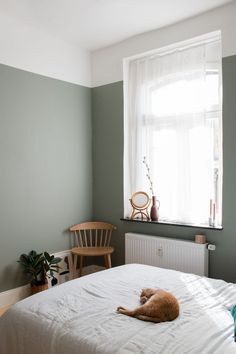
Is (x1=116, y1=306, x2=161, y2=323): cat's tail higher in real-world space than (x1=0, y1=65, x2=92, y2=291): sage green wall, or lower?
lower

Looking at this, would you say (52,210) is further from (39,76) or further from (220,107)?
(220,107)

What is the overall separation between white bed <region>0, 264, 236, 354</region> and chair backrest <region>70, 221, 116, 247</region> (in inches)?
62.9

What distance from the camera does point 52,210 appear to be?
3803 mm

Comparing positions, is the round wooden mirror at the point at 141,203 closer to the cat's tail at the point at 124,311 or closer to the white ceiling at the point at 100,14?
the white ceiling at the point at 100,14

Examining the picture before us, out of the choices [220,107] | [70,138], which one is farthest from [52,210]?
[220,107]

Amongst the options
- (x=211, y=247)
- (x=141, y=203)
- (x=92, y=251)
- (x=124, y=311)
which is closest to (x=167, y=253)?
(x=211, y=247)

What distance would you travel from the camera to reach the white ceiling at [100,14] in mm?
3031

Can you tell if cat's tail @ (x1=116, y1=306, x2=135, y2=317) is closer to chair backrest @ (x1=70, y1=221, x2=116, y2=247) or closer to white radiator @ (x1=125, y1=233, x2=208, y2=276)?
white radiator @ (x1=125, y1=233, x2=208, y2=276)

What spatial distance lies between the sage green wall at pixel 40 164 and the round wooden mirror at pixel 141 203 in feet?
2.26

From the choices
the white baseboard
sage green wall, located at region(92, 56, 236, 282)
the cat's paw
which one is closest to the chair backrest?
sage green wall, located at region(92, 56, 236, 282)

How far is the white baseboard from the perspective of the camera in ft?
10.9

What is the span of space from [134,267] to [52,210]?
1.41m

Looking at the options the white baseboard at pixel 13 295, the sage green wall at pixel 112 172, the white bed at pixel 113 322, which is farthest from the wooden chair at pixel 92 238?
the white bed at pixel 113 322

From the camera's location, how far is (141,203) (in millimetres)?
3834
